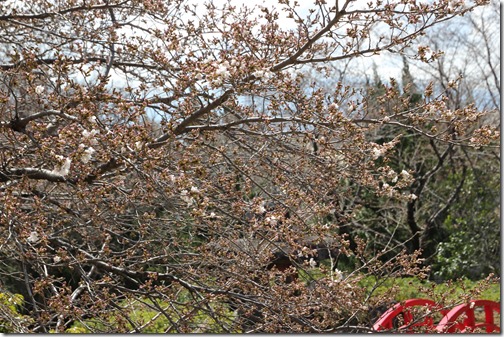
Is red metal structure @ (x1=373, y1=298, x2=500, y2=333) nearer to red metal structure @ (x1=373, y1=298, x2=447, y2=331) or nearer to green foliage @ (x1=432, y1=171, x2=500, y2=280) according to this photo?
red metal structure @ (x1=373, y1=298, x2=447, y2=331)

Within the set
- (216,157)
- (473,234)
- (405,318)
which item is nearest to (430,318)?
(405,318)

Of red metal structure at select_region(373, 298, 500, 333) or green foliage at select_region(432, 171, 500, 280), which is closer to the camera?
red metal structure at select_region(373, 298, 500, 333)

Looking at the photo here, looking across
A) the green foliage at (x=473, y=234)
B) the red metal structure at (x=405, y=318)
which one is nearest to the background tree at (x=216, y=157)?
the red metal structure at (x=405, y=318)

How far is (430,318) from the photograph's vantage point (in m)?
2.98

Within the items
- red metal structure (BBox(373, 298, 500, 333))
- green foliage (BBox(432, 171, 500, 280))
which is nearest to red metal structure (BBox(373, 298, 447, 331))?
red metal structure (BBox(373, 298, 500, 333))

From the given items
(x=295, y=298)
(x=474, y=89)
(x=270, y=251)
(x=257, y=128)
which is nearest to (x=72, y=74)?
(x=257, y=128)

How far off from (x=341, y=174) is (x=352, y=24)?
2.07 feet

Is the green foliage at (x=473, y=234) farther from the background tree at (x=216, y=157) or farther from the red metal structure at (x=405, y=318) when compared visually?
the background tree at (x=216, y=157)

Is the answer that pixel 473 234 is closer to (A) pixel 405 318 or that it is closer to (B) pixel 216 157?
(A) pixel 405 318

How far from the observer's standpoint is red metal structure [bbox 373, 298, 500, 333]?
8.61ft

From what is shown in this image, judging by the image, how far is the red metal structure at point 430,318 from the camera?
263cm

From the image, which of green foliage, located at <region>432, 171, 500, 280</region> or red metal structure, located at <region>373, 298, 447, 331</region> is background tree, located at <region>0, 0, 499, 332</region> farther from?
green foliage, located at <region>432, 171, 500, 280</region>

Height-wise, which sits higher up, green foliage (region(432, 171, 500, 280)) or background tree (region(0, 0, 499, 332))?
background tree (region(0, 0, 499, 332))

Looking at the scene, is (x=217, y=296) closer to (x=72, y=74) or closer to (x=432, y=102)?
(x=432, y=102)
